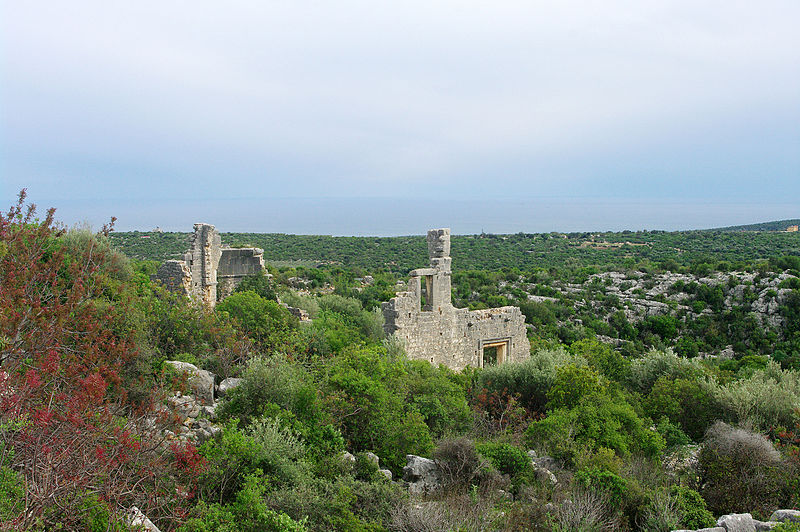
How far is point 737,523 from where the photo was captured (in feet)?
22.0

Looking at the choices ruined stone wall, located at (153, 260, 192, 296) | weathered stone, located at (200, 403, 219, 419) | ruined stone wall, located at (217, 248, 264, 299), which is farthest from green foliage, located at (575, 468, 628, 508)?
ruined stone wall, located at (217, 248, 264, 299)

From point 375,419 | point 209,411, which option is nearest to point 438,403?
point 375,419

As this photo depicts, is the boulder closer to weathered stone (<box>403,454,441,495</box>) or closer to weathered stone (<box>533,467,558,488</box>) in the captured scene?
weathered stone (<box>403,454,441,495</box>)

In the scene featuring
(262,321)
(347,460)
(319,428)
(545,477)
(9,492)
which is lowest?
(545,477)

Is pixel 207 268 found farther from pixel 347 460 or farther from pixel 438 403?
pixel 347 460

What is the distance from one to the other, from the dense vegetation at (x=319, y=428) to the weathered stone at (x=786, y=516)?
0.77m

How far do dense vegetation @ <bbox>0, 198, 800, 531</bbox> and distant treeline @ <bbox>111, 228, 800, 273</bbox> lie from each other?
92.5ft

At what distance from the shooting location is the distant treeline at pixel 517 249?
4516 cm

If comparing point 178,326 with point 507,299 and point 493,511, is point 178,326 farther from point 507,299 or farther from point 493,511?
point 507,299

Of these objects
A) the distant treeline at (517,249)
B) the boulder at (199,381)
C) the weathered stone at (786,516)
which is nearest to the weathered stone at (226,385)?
the boulder at (199,381)

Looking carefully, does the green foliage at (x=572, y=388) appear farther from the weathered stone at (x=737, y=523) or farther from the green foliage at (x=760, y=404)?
the weathered stone at (x=737, y=523)

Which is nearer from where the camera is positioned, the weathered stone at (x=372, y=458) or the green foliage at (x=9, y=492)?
the green foliage at (x=9, y=492)

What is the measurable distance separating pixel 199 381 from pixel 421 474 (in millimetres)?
3703

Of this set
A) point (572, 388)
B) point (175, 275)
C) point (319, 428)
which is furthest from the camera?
point (175, 275)
